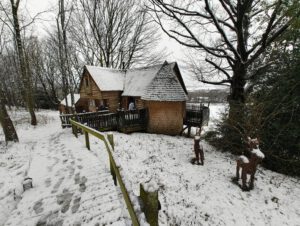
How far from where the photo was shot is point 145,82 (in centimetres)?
1536

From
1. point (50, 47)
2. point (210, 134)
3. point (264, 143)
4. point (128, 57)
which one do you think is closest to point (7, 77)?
point (50, 47)

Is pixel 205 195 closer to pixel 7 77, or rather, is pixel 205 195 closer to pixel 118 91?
pixel 118 91

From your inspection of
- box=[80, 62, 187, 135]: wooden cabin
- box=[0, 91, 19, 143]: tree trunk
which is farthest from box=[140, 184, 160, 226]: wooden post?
box=[80, 62, 187, 135]: wooden cabin

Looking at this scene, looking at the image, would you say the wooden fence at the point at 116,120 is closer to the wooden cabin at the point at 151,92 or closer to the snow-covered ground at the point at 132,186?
the wooden cabin at the point at 151,92

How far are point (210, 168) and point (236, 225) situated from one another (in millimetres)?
3130

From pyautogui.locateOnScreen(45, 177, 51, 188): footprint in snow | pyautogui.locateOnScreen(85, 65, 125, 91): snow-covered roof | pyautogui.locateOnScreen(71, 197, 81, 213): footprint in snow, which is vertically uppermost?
pyautogui.locateOnScreen(85, 65, 125, 91): snow-covered roof

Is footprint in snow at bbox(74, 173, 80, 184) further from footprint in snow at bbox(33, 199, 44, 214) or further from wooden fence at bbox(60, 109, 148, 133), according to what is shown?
wooden fence at bbox(60, 109, 148, 133)

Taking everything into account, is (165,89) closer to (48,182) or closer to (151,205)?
(48,182)

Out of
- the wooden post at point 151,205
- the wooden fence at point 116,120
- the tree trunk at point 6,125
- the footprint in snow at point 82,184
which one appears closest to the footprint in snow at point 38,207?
the footprint in snow at point 82,184

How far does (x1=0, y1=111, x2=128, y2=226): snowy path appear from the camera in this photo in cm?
326

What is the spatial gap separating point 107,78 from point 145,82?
4.89 meters

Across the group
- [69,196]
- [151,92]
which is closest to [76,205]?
[69,196]

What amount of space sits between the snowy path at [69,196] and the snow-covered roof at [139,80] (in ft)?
32.4

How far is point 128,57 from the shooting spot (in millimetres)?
25812
